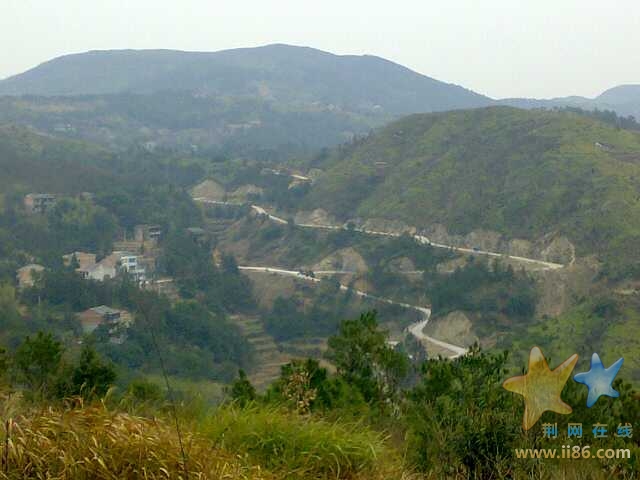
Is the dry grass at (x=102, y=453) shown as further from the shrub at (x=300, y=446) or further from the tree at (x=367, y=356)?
the tree at (x=367, y=356)

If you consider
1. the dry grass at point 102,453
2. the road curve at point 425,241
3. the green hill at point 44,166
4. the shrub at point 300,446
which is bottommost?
the road curve at point 425,241

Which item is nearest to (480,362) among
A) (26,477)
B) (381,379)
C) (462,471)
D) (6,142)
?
(462,471)

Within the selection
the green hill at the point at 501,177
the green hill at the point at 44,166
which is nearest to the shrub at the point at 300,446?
the green hill at the point at 501,177

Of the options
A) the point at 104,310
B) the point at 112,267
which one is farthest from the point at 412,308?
the point at 112,267

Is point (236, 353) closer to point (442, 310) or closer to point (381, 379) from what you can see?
point (442, 310)

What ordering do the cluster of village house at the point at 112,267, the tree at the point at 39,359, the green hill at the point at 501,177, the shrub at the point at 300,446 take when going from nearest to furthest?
the shrub at the point at 300,446, the tree at the point at 39,359, the cluster of village house at the point at 112,267, the green hill at the point at 501,177

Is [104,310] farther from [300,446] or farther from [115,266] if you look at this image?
[300,446]

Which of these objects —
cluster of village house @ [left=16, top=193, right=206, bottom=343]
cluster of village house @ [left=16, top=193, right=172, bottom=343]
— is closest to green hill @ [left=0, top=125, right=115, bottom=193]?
cluster of village house @ [left=16, top=193, right=206, bottom=343]

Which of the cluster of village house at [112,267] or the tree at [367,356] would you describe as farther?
the cluster of village house at [112,267]
